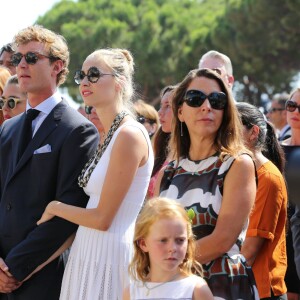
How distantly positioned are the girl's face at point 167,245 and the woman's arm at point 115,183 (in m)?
0.45

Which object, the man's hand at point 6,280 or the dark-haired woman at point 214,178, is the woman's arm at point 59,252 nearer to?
the man's hand at point 6,280

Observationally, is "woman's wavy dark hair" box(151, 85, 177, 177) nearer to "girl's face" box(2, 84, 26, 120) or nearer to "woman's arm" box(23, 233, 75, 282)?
"girl's face" box(2, 84, 26, 120)

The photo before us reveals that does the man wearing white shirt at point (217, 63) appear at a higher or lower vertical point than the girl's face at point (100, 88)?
higher

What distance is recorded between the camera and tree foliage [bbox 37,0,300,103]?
31562 mm

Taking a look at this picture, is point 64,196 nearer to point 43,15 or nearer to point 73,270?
point 73,270

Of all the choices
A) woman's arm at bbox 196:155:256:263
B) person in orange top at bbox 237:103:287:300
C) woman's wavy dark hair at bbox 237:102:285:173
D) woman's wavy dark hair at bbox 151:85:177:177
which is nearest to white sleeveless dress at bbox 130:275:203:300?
woman's arm at bbox 196:155:256:263

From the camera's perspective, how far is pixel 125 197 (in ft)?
15.7

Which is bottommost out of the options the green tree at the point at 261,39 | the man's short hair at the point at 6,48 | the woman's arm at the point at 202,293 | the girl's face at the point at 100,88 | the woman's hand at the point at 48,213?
the woman's arm at the point at 202,293

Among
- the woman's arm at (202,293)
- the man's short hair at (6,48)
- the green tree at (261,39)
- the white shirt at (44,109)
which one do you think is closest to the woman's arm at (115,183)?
the white shirt at (44,109)

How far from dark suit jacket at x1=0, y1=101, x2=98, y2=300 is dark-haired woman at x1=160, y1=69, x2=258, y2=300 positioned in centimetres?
56

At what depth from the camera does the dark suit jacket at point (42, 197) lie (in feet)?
16.0

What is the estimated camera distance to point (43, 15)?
5903 cm

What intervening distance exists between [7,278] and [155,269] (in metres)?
1.05

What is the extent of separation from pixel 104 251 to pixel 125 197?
0.32m
